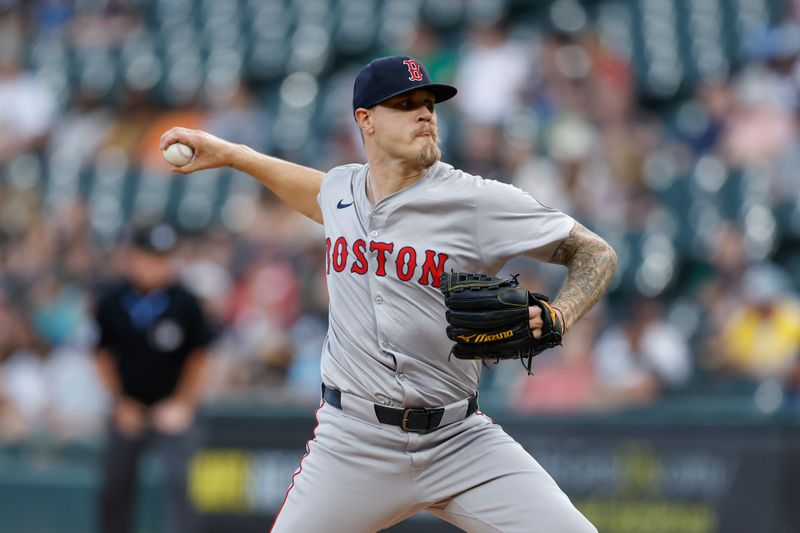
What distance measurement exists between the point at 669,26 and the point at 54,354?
5900 mm

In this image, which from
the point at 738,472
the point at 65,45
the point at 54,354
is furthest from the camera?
the point at 65,45

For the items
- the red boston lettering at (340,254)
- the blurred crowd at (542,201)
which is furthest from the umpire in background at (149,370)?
the red boston lettering at (340,254)

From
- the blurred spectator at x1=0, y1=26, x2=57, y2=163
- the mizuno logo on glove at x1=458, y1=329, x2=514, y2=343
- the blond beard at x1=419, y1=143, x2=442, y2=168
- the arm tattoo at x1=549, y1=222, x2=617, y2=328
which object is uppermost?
the blurred spectator at x1=0, y1=26, x2=57, y2=163

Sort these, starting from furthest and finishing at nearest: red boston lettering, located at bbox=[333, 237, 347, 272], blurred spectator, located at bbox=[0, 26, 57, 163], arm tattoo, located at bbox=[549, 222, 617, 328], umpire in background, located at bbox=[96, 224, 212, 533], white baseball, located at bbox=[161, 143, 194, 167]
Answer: blurred spectator, located at bbox=[0, 26, 57, 163], umpire in background, located at bbox=[96, 224, 212, 533], white baseball, located at bbox=[161, 143, 194, 167], red boston lettering, located at bbox=[333, 237, 347, 272], arm tattoo, located at bbox=[549, 222, 617, 328]

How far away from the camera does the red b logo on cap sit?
4406mm

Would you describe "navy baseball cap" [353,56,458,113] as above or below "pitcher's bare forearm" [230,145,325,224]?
above

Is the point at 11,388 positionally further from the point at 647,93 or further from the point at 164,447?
the point at 647,93

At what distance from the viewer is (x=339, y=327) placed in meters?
4.59

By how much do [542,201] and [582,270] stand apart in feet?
20.1

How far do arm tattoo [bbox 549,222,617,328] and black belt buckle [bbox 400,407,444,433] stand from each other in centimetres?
57

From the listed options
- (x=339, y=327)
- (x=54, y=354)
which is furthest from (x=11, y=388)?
(x=339, y=327)

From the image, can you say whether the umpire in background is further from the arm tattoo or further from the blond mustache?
the arm tattoo

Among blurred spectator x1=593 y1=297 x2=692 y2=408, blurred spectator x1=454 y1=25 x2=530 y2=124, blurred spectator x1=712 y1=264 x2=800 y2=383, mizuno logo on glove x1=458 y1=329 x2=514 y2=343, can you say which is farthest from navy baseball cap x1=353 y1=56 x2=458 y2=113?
blurred spectator x1=454 y1=25 x2=530 y2=124

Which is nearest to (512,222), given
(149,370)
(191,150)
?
(191,150)
